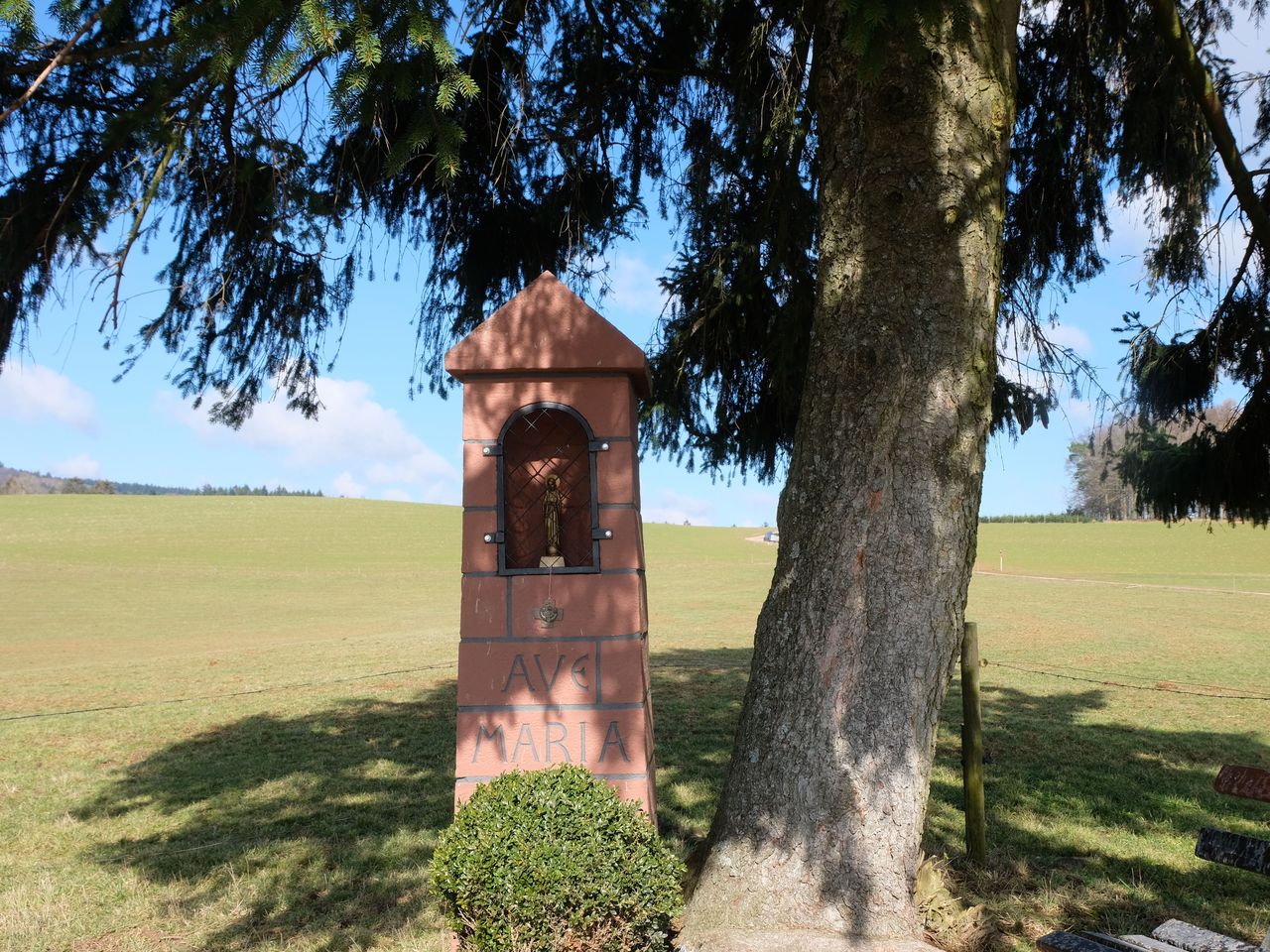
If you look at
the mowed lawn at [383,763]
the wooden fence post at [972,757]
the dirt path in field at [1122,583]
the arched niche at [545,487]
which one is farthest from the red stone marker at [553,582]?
the dirt path in field at [1122,583]

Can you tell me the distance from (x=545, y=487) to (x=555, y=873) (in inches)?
85.4

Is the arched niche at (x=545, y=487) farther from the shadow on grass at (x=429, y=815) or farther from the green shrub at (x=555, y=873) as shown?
the shadow on grass at (x=429, y=815)

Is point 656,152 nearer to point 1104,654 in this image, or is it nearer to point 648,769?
point 648,769

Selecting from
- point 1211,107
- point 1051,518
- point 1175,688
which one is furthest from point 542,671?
point 1051,518

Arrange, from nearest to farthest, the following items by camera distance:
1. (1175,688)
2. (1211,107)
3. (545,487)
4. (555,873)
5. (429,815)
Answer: (555,873)
(545,487)
(1211,107)
(429,815)
(1175,688)

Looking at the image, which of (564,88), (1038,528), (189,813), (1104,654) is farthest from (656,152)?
(1038,528)

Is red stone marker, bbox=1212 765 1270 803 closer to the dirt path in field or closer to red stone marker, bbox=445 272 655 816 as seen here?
red stone marker, bbox=445 272 655 816

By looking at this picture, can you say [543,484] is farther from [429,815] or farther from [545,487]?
[429,815]

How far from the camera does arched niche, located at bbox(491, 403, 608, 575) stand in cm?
515

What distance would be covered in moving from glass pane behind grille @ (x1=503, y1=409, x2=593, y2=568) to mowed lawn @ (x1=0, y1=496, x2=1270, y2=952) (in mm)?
1831

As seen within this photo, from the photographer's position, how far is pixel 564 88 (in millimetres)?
7266

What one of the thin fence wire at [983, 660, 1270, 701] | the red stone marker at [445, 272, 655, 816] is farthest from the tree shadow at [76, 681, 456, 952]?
the thin fence wire at [983, 660, 1270, 701]

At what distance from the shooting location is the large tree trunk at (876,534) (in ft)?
13.4

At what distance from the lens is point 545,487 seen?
5203 mm
